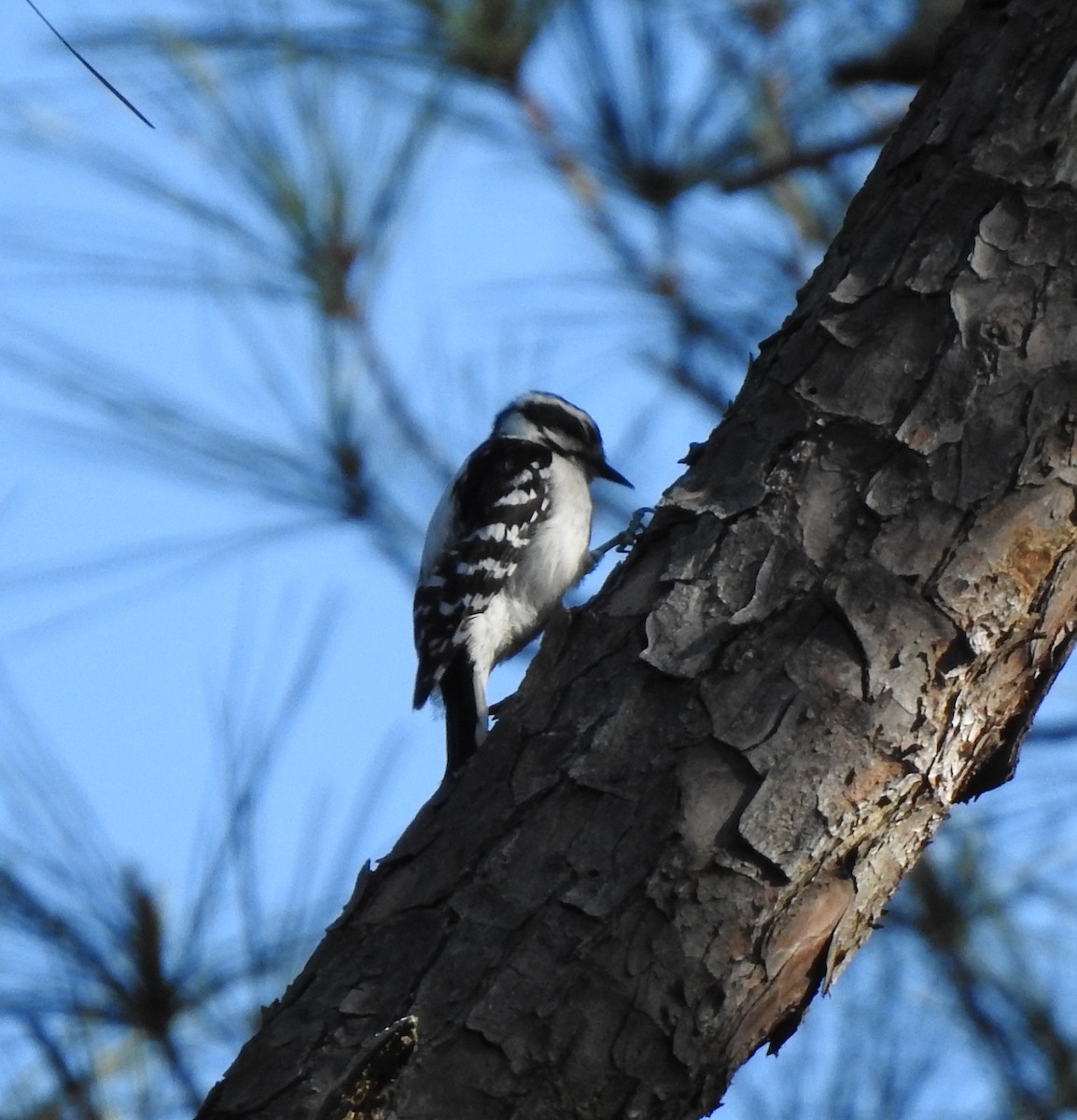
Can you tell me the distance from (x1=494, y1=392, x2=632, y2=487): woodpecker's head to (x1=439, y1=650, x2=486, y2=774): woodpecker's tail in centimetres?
96

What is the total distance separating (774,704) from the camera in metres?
2.03

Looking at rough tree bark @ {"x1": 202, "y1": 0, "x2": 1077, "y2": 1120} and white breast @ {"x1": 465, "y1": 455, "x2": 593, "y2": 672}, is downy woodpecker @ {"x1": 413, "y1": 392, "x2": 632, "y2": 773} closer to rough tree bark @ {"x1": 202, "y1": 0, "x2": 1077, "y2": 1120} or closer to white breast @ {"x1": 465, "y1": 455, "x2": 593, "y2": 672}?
white breast @ {"x1": 465, "y1": 455, "x2": 593, "y2": 672}

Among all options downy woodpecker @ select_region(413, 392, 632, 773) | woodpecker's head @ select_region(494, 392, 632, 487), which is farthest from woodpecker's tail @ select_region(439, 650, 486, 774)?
woodpecker's head @ select_region(494, 392, 632, 487)

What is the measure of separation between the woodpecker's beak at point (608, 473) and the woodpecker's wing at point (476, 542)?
0.30 meters

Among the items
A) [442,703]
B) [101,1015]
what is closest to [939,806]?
[101,1015]

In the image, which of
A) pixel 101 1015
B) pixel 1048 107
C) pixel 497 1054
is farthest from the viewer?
pixel 101 1015

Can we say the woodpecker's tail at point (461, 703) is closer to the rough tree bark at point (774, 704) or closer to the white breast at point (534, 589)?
the white breast at point (534, 589)

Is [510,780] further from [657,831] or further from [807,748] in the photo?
[807,748]

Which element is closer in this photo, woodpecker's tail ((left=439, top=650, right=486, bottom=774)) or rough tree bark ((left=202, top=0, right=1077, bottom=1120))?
rough tree bark ((left=202, top=0, right=1077, bottom=1120))

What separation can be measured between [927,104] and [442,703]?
89.8 inches

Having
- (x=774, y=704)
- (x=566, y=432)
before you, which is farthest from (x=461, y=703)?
(x=774, y=704)

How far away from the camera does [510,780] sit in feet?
6.82

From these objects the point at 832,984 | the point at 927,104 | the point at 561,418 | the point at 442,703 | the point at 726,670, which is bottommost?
the point at 832,984

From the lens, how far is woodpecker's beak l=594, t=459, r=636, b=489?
4883mm
